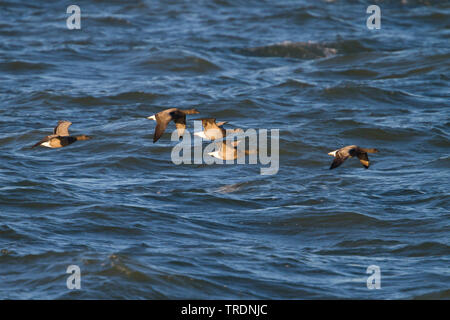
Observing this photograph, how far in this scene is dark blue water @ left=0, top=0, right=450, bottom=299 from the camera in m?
10.4

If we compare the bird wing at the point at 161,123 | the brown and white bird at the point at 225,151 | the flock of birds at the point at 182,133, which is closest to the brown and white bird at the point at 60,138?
the flock of birds at the point at 182,133

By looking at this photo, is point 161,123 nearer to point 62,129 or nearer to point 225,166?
point 62,129

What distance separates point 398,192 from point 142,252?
14.7 ft

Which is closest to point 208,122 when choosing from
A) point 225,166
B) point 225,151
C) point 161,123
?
point 161,123

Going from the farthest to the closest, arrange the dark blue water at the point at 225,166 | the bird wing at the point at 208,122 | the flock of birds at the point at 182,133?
1. the bird wing at the point at 208,122
2. the flock of birds at the point at 182,133
3. the dark blue water at the point at 225,166

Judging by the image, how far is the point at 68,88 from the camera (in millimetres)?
18906

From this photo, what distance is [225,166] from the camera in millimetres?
14477

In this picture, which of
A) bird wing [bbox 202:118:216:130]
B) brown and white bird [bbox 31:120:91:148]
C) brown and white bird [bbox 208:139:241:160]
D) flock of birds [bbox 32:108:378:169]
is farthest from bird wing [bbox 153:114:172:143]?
brown and white bird [bbox 208:139:241:160]

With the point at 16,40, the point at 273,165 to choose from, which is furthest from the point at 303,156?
the point at 16,40

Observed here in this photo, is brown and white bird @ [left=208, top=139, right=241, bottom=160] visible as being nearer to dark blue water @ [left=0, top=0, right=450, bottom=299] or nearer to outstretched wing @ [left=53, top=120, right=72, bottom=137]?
dark blue water @ [left=0, top=0, right=450, bottom=299]

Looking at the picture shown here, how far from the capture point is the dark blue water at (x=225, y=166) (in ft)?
34.0

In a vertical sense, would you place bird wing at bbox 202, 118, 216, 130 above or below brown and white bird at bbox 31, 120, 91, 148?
above

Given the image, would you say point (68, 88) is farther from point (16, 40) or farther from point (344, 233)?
point (344, 233)

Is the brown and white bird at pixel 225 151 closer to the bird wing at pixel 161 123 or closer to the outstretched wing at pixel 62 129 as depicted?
the bird wing at pixel 161 123
